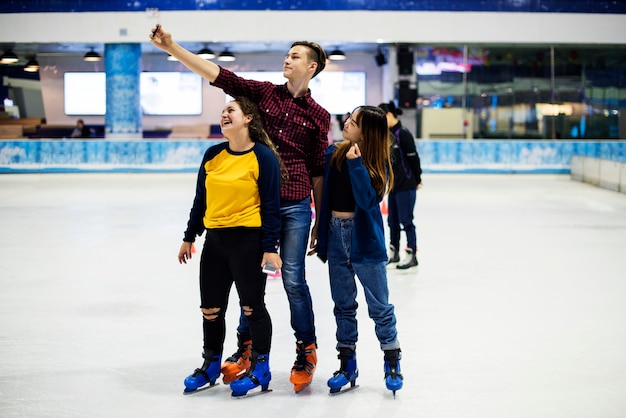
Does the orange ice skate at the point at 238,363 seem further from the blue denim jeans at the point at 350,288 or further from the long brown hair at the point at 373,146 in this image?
the long brown hair at the point at 373,146

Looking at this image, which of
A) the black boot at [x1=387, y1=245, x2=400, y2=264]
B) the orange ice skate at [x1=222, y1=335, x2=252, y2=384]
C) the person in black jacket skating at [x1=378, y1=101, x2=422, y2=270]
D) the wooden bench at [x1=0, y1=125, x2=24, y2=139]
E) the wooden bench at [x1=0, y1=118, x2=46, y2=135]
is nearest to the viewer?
the orange ice skate at [x1=222, y1=335, x2=252, y2=384]

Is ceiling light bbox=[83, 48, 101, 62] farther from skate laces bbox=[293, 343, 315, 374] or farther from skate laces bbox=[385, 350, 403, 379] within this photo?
skate laces bbox=[385, 350, 403, 379]

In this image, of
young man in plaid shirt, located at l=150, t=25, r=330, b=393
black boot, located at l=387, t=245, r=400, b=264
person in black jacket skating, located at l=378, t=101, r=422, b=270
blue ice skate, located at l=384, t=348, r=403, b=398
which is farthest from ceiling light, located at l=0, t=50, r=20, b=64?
blue ice skate, located at l=384, t=348, r=403, b=398

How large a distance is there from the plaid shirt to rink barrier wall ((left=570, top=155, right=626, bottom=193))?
12.0m

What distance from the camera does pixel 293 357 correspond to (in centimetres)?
433

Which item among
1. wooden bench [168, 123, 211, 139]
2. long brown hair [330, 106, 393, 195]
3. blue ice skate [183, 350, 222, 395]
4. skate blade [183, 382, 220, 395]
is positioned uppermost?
wooden bench [168, 123, 211, 139]

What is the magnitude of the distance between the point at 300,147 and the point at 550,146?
55.0ft

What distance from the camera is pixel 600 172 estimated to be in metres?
16.1

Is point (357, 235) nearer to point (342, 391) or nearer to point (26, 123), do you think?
point (342, 391)

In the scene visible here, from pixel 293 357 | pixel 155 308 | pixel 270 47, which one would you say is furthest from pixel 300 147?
pixel 270 47

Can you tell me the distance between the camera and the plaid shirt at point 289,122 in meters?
3.72

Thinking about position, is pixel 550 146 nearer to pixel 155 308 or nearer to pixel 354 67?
pixel 354 67

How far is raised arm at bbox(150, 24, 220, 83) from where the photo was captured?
353 cm

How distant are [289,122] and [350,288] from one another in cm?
77
